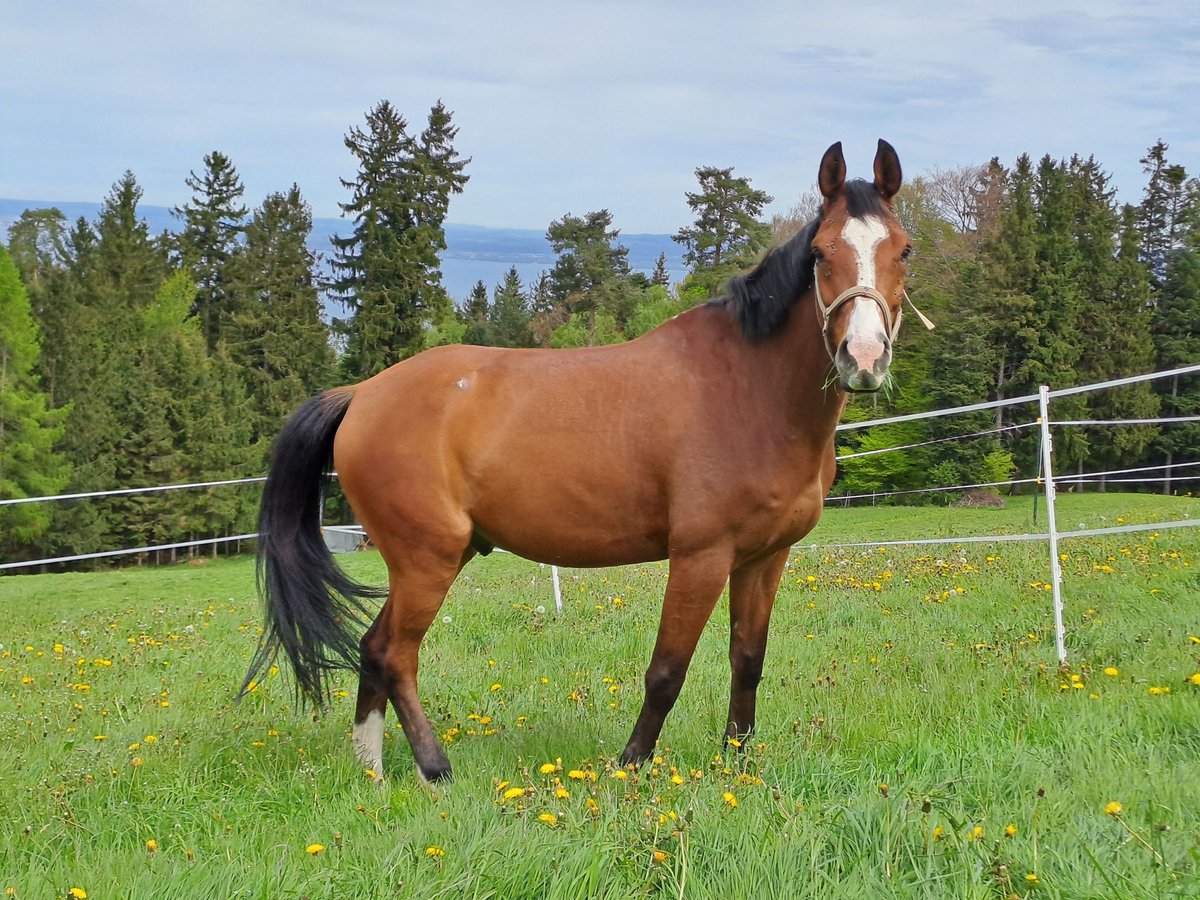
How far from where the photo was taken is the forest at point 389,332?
1391 inches

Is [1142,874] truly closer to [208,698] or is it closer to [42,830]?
[42,830]

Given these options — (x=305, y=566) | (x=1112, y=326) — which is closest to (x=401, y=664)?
(x=305, y=566)

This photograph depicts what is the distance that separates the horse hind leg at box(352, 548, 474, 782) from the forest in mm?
29723

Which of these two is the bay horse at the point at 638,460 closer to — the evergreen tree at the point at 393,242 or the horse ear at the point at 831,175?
the horse ear at the point at 831,175

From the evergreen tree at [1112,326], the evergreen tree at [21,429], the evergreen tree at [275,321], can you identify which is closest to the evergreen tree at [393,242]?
the evergreen tree at [275,321]

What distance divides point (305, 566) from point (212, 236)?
49.9 meters

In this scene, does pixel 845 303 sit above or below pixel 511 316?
below

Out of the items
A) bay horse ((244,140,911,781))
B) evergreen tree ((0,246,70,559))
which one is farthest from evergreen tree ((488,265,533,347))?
bay horse ((244,140,911,781))

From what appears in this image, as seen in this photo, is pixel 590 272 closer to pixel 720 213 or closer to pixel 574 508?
pixel 720 213

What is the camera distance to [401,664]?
13.4 feet

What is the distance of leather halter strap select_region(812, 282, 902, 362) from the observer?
3203mm

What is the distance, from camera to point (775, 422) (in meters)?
3.68

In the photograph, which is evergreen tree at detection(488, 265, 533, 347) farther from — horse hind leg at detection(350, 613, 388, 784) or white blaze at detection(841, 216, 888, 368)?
white blaze at detection(841, 216, 888, 368)

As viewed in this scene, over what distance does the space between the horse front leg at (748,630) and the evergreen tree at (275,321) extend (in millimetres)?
40341
